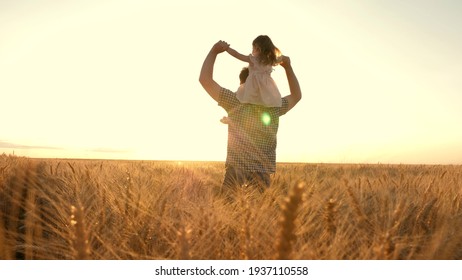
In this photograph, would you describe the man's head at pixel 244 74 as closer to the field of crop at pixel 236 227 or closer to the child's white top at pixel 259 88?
the child's white top at pixel 259 88

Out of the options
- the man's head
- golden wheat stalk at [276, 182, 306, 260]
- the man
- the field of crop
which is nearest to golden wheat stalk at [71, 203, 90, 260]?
the field of crop

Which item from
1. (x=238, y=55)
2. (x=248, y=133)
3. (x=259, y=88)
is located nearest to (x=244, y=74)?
(x=238, y=55)

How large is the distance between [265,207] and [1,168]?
6.41ft

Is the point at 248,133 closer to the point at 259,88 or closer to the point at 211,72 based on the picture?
the point at 259,88

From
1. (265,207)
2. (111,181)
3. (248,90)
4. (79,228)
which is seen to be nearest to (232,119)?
(248,90)

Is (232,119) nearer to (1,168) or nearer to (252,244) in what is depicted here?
(1,168)

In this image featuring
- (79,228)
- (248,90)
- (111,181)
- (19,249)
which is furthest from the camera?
(248,90)

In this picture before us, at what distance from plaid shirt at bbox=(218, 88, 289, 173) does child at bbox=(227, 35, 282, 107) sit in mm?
90

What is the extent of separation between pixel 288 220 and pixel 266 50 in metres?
2.32

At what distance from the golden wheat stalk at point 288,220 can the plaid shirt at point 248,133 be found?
2.18 m

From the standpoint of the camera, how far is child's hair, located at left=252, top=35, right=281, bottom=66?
2.94 metres

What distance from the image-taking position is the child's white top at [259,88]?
9.55 ft
